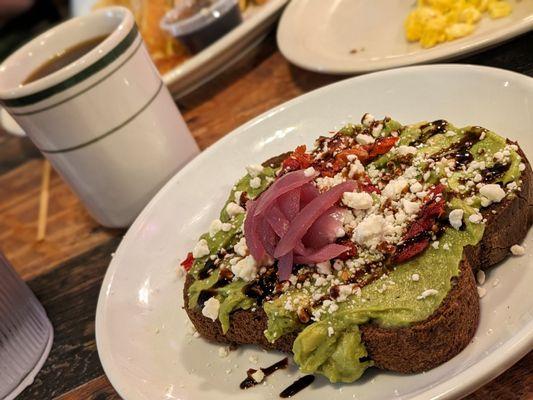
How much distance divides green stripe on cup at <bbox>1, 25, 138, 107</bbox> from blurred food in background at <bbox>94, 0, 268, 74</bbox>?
1.04m

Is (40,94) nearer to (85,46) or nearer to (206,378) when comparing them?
(85,46)

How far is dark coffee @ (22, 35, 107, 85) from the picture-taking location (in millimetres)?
2166

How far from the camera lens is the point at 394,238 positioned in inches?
53.5

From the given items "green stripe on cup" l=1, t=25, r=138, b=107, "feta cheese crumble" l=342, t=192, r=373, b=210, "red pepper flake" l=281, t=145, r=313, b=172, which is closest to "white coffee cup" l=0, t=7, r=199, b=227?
"green stripe on cup" l=1, t=25, r=138, b=107

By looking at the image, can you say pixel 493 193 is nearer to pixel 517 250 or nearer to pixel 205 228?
pixel 517 250

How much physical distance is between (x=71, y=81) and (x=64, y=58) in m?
0.40

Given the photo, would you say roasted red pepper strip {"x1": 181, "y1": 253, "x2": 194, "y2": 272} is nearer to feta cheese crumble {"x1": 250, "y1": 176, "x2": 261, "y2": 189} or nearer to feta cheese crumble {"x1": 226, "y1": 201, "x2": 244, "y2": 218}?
feta cheese crumble {"x1": 226, "y1": 201, "x2": 244, "y2": 218}

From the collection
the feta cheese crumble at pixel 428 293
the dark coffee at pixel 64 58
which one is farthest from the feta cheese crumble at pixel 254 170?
the dark coffee at pixel 64 58

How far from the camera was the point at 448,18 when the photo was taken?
90.9 inches

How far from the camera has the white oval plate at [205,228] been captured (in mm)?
1231

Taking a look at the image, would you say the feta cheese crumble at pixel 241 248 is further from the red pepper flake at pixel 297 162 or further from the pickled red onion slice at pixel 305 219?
the red pepper flake at pixel 297 162

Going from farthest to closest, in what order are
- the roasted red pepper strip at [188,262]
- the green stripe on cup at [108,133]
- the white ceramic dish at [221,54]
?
the white ceramic dish at [221,54] → the green stripe on cup at [108,133] → the roasted red pepper strip at [188,262]

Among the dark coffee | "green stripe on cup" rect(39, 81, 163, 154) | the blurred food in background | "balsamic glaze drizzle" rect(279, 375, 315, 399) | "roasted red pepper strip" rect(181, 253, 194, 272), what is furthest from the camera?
the blurred food in background

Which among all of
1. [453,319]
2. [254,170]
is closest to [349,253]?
[453,319]
